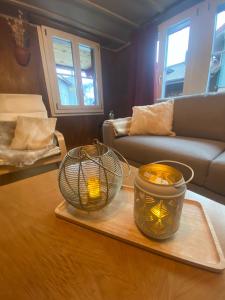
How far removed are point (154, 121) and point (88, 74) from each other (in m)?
1.59

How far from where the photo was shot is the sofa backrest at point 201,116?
1.20 metres

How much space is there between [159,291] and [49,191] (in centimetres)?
44

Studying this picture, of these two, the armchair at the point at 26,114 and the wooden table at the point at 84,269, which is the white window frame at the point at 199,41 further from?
the wooden table at the point at 84,269

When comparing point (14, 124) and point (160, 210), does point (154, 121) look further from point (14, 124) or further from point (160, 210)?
point (14, 124)

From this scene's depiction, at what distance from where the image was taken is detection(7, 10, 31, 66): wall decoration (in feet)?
5.56

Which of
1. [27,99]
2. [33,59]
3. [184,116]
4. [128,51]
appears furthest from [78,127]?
[184,116]

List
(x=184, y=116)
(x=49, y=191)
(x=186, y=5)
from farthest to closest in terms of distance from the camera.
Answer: (x=186, y=5) < (x=184, y=116) < (x=49, y=191)

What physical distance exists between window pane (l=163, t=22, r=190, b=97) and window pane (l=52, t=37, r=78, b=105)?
1355 mm

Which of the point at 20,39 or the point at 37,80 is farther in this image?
the point at 37,80

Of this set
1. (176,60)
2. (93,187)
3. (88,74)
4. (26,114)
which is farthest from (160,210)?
(88,74)

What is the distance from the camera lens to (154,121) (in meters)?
1.46

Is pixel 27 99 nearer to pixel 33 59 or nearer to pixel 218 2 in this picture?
pixel 33 59

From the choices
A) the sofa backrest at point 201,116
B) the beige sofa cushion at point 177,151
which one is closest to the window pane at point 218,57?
the sofa backrest at point 201,116

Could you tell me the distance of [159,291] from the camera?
0.25 m
